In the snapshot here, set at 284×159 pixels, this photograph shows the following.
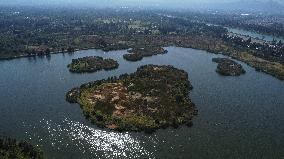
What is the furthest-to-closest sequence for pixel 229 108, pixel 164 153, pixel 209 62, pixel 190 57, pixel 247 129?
1. pixel 190 57
2. pixel 209 62
3. pixel 229 108
4. pixel 247 129
5. pixel 164 153

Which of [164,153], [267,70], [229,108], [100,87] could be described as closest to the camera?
[164,153]

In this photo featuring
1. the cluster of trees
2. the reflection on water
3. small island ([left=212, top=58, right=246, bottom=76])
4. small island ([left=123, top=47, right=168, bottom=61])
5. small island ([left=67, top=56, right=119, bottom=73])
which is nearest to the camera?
the reflection on water

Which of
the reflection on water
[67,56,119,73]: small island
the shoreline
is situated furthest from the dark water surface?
the shoreline

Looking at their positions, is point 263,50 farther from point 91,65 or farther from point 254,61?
point 91,65

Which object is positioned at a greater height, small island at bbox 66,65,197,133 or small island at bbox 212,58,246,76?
small island at bbox 212,58,246,76

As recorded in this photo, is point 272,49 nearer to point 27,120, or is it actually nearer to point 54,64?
point 54,64

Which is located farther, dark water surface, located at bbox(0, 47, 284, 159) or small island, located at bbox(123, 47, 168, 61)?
small island, located at bbox(123, 47, 168, 61)

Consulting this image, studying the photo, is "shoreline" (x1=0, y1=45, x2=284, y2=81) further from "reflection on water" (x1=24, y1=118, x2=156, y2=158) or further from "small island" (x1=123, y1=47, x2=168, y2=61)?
"reflection on water" (x1=24, y1=118, x2=156, y2=158)

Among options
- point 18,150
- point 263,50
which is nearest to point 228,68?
point 263,50

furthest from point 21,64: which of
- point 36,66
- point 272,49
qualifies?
point 272,49
